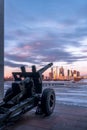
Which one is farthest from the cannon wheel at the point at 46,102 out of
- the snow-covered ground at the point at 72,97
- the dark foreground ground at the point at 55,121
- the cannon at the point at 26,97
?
the snow-covered ground at the point at 72,97

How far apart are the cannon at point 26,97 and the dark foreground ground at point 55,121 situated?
0.26m

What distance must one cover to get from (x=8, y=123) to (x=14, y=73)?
243cm

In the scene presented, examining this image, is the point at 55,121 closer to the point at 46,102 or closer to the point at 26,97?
the point at 46,102

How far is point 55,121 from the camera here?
6848 millimetres

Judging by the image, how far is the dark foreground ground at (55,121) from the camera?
241 inches

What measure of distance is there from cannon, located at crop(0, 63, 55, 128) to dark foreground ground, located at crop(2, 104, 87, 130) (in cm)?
26

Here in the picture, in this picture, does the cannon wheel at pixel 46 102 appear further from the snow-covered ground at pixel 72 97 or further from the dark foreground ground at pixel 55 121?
the snow-covered ground at pixel 72 97

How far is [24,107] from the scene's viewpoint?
6789mm

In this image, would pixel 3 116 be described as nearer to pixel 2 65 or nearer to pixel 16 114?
pixel 16 114

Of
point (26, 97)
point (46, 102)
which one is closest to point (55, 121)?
point (46, 102)

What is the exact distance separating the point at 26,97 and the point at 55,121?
1.28 metres

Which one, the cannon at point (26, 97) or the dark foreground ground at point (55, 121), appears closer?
the dark foreground ground at point (55, 121)

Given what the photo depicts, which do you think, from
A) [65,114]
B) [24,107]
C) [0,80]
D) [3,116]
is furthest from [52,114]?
[0,80]

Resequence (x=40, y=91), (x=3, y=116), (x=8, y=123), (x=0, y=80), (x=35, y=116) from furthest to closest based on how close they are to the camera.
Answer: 1. (x=0, y=80)
2. (x=40, y=91)
3. (x=35, y=116)
4. (x=8, y=123)
5. (x=3, y=116)
